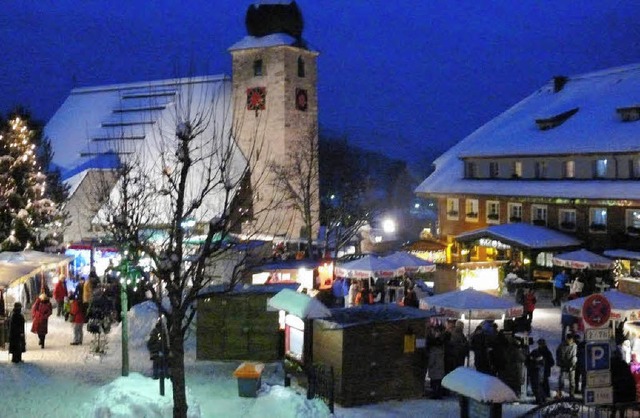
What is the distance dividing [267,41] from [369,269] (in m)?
29.1

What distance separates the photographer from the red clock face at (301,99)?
5131 cm

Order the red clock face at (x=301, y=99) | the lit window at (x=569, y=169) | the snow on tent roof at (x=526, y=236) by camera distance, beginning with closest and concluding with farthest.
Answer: the snow on tent roof at (x=526, y=236)
the lit window at (x=569, y=169)
the red clock face at (x=301, y=99)

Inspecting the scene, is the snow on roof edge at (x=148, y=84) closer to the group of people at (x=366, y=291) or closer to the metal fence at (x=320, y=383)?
the group of people at (x=366, y=291)

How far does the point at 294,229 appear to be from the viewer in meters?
49.4

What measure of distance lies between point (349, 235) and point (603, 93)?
14434 mm

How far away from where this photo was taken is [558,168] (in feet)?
118

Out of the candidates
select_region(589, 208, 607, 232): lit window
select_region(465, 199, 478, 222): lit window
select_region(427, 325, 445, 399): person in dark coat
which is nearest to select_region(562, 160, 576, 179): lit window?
select_region(589, 208, 607, 232): lit window

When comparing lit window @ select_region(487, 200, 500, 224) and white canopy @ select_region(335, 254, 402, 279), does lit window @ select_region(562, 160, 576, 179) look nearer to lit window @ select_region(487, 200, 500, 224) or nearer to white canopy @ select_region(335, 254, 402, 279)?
lit window @ select_region(487, 200, 500, 224)

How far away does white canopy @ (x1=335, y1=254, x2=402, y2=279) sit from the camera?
24.6 m

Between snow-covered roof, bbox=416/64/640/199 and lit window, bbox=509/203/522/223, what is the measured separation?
0.89 m

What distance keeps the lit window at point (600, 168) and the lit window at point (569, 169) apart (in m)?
1.24

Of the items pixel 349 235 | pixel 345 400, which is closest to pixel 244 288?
pixel 345 400

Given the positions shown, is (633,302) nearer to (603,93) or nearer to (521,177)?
(521,177)

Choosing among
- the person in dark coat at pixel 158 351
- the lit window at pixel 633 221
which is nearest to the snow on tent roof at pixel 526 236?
the lit window at pixel 633 221
